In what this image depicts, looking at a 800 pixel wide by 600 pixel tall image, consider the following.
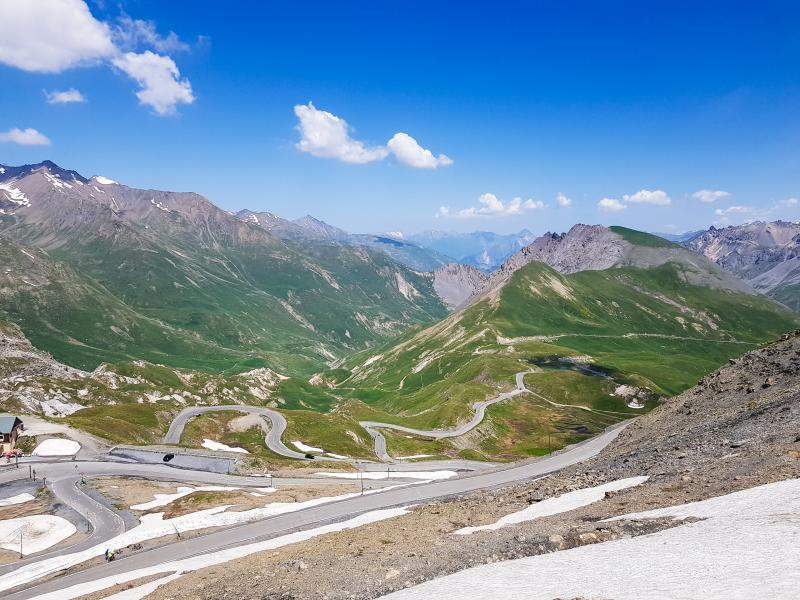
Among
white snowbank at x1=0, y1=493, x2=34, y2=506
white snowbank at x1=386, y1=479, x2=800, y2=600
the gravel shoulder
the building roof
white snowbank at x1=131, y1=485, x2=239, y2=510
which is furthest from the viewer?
the building roof

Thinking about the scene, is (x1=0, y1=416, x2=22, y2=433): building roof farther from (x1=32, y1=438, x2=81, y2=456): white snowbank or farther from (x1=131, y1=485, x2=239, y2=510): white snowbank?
(x1=131, y1=485, x2=239, y2=510): white snowbank

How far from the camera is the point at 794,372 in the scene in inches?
2643

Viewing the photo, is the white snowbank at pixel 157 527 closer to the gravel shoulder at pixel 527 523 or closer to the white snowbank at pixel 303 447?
the gravel shoulder at pixel 527 523

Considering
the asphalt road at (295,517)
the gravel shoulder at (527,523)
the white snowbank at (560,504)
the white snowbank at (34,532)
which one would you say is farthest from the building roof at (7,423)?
the white snowbank at (560,504)

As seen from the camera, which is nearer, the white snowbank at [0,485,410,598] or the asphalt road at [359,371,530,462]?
the white snowbank at [0,485,410,598]

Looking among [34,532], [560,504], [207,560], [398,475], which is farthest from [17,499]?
[560,504]

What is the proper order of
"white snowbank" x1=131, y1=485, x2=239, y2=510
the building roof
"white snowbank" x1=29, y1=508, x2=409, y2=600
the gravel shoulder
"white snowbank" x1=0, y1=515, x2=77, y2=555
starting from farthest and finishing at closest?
the building roof, "white snowbank" x1=131, y1=485, x2=239, y2=510, "white snowbank" x1=0, y1=515, x2=77, y2=555, "white snowbank" x1=29, y1=508, x2=409, y2=600, the gravel shoulder

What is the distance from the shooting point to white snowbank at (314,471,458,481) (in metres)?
103

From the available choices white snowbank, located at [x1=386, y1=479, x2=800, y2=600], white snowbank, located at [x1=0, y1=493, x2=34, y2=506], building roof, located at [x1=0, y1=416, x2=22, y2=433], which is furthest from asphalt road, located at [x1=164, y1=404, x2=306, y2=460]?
white snowbank, located at [x1=386, y1=479, x2=800, y2=600]

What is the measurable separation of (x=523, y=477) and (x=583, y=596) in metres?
75.3

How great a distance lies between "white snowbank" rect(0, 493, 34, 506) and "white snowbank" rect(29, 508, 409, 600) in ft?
105

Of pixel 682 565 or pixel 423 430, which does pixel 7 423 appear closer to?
pixel 423 430

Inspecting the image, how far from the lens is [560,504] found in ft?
138

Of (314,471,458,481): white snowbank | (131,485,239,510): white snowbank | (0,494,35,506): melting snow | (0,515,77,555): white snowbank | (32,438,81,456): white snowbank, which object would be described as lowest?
(314,471,458,481): white snowbank
